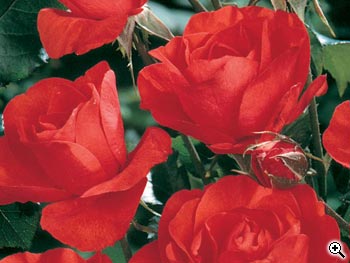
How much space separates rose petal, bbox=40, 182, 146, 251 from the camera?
1.31ft

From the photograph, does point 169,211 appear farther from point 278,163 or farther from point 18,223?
point 18,223

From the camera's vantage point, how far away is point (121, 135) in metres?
0.42

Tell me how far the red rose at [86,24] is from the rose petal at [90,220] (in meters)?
0.08

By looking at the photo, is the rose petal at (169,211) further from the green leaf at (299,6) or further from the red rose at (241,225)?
the green leaf at (299,6)

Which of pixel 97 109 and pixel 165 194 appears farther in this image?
pixel 165 194

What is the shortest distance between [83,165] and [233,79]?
82mm

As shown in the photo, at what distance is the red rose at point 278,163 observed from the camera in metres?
0.38

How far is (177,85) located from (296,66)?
0.19 ft

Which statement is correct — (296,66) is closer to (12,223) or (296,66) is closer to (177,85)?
(177,85)

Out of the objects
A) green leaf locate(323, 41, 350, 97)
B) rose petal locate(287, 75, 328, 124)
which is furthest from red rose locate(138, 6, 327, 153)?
green leaf locate(323, 41, 350, 97)

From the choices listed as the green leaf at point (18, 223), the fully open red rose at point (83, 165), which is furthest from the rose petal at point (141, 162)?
the green leaf at point (18, 223)

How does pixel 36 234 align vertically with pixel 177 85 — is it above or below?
Answer: below

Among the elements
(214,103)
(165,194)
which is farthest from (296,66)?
(165,194)

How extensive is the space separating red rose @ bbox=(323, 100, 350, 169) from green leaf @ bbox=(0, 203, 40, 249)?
0.24 m
